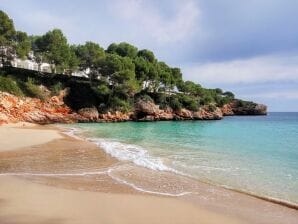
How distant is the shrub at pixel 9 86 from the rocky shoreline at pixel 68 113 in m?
0.97

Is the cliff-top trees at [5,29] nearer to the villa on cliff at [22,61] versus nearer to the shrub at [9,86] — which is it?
the villa on cliff at [22,61]

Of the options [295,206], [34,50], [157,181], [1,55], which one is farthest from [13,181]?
[34,50]

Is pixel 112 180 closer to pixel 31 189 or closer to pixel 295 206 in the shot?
pixel 31 189

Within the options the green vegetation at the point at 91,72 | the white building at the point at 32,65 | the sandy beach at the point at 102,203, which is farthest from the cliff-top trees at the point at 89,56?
the sandy beach at the point at 102,203

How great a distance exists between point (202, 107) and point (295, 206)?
72.7 meters

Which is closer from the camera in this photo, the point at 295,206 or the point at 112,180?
the point at 295,206

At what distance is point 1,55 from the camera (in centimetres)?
5550

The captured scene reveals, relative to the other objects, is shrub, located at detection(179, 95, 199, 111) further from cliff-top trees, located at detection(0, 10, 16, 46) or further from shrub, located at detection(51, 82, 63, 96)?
cliff-top trees, located at detection(0, 10, 16, 46)

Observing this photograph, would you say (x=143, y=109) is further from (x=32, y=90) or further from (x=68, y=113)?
(x=32, y=90)

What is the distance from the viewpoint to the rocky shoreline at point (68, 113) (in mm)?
45688

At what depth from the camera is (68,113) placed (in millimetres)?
56156

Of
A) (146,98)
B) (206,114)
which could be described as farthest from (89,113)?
(206,114)

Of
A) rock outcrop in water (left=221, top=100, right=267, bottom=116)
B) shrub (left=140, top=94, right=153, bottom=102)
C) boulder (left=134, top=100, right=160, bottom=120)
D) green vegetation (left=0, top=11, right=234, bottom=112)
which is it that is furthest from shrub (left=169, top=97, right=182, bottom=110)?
rock outcrop in water (left=221, top=100, right=267, bottom=116)

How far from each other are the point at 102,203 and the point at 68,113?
49.2m
